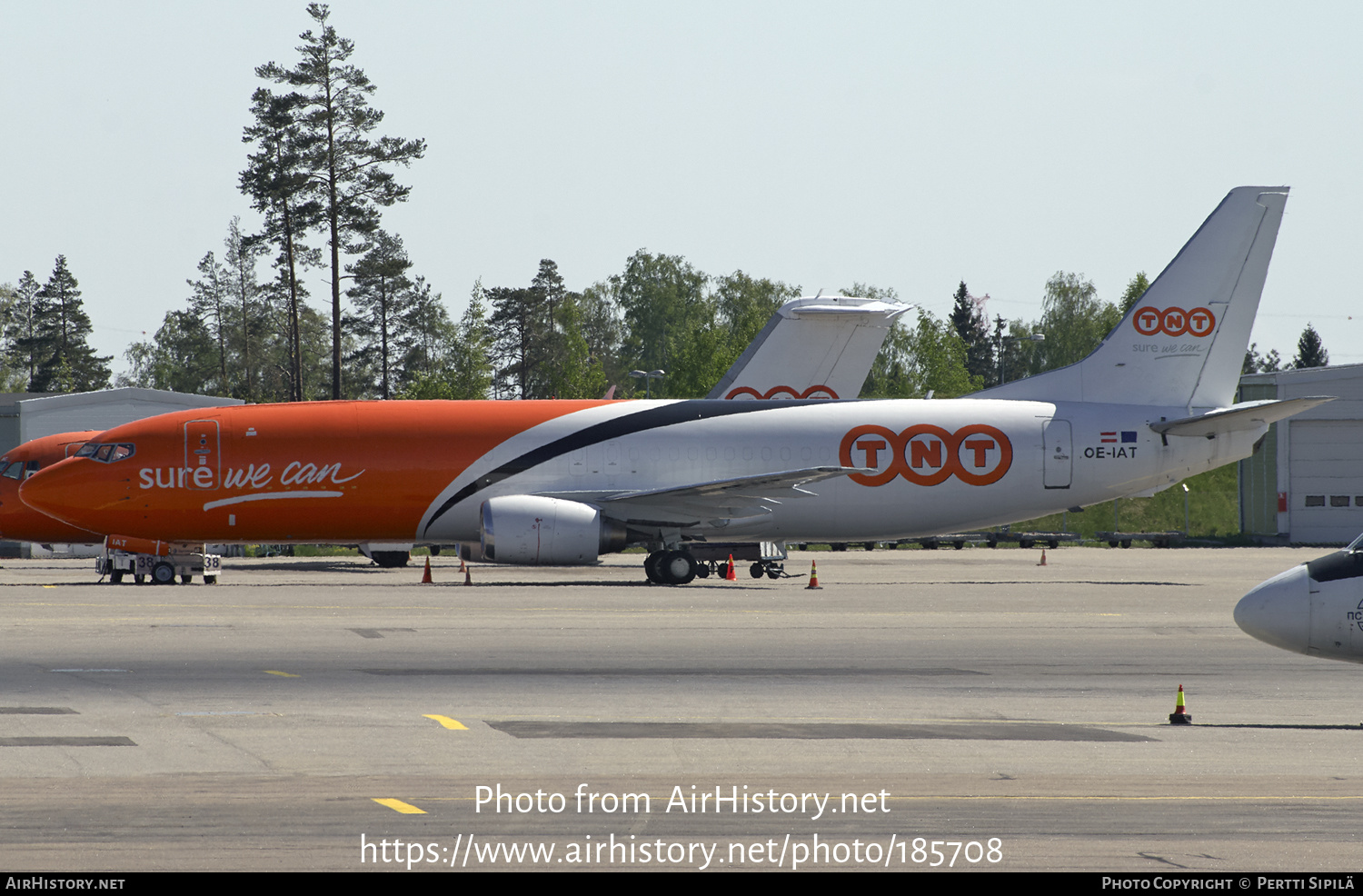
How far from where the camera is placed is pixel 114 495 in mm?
33656

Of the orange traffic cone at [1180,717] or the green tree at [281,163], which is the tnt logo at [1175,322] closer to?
the orange traffic cone at [1180,717]

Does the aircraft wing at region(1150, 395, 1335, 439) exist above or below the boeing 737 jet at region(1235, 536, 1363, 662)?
above

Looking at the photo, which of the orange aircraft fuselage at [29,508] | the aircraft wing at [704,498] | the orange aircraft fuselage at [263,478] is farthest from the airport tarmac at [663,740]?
the orange aircraft fuselage at [29,508]

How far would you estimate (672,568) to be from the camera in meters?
34.4

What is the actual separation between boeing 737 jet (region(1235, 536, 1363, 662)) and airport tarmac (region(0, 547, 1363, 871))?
96 centimetres

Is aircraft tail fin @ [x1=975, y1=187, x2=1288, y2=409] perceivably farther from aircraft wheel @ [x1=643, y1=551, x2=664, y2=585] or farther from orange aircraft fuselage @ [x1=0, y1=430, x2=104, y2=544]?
orange aircraft fuselage @ [x1=0, y1=430, x2=104, y2=544]

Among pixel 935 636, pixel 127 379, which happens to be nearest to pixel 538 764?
pixel 935 636

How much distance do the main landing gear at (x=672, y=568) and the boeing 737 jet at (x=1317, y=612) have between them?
2040 cm

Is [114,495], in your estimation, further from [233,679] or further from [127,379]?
[127,379]

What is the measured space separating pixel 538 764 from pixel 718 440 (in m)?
24.2

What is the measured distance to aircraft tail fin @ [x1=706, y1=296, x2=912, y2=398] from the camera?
40500 mm

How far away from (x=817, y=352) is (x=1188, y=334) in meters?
10.3

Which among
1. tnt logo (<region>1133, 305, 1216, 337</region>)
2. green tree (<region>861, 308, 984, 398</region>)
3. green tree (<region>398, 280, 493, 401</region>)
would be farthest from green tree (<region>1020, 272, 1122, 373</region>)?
tnt logo (<region>1133, 305, 1216, 337</region>)

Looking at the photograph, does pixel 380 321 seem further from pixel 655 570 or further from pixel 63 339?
pixel 655 570
